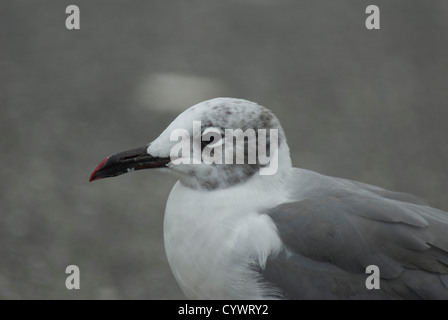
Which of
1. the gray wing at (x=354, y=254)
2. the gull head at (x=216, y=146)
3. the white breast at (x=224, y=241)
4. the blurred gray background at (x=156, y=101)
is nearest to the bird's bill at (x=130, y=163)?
the gull head at (x=216, y=146)

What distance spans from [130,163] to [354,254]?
1.75 ft

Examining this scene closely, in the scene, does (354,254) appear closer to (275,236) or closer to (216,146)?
(275,236)

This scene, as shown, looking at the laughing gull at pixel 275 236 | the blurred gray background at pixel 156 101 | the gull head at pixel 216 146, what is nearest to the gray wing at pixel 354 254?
Answer: the laughing gull at pixel 275 236

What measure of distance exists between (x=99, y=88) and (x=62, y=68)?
0.78 ft

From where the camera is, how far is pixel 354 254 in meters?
1.47

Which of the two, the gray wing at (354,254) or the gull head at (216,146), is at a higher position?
the gull head at (216,146)

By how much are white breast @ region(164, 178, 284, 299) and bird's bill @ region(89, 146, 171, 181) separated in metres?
0.10

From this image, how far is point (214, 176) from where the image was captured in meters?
1.52

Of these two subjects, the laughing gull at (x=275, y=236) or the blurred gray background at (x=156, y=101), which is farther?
the blurred gray background at (x=156, y=101)

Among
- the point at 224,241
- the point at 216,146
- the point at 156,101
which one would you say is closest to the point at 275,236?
the point at 224,241

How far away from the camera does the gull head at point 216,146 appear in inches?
59.1

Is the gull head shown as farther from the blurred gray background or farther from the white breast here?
the blurred gray background

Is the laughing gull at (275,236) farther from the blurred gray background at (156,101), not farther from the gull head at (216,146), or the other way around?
the blurred gray background at (156,101)

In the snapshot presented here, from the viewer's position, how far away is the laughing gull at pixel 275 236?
148 centimetres
